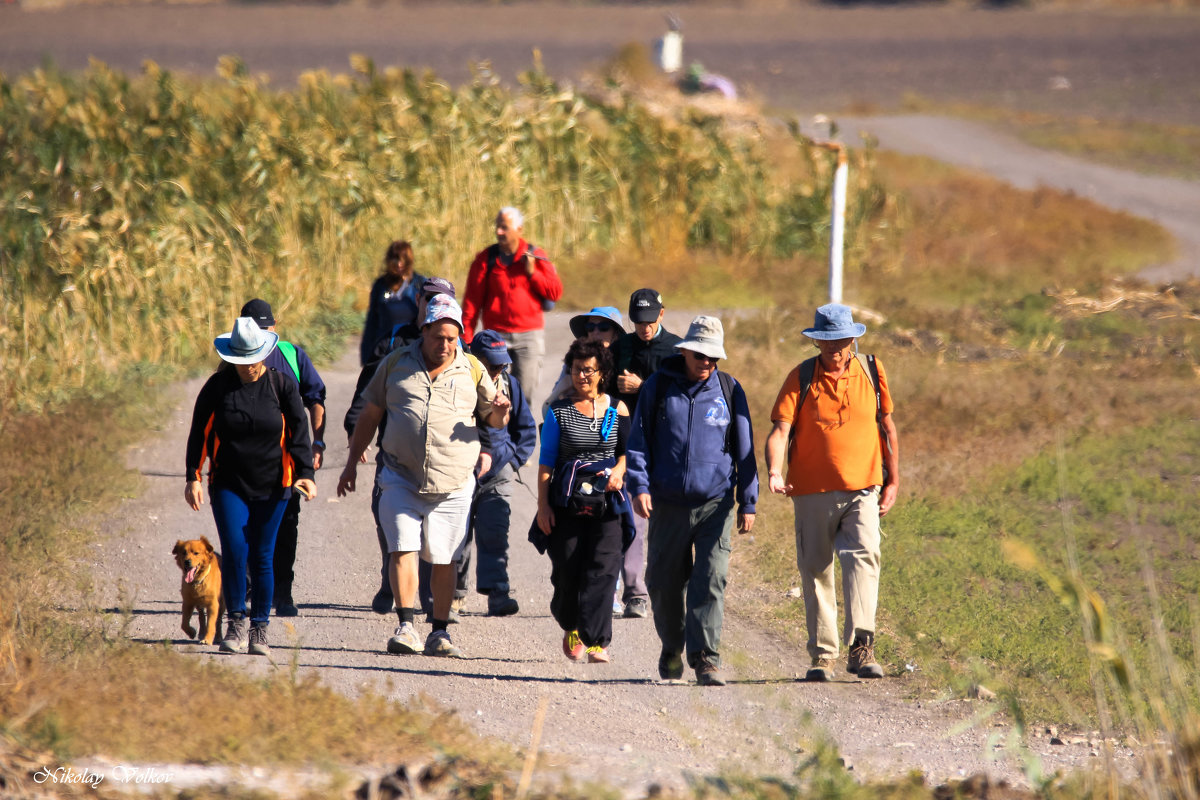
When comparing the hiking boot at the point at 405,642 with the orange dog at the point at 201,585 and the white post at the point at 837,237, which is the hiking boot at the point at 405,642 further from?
the white post at the point at 837,237

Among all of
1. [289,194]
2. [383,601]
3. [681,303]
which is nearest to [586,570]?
[383,601]

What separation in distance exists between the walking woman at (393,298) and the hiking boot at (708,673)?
345 cm

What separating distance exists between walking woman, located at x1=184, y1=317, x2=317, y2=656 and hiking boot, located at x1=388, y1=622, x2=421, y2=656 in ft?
2.12

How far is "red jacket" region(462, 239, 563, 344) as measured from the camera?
9.34 metres

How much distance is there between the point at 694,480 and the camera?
6465 millimetres

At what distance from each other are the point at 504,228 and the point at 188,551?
346 cm

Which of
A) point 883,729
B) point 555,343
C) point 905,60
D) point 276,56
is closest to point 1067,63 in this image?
point 905,60

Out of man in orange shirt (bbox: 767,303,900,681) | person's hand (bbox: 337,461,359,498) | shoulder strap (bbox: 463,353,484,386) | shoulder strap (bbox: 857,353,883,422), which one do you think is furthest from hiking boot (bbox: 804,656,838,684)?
person's hand (bbox: 337,461,359,498)

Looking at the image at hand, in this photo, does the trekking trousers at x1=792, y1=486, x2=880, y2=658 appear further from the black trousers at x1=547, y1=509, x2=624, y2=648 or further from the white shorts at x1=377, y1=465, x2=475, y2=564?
the white shorts at x1=377, y1=465, x2=475, y2=564

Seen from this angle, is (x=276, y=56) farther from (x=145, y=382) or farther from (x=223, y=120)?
(x=145, y=382)

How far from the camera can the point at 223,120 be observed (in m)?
16.2

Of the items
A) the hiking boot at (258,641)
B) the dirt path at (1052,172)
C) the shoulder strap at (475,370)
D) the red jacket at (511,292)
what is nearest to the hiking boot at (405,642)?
the hiking boot at (258,641)

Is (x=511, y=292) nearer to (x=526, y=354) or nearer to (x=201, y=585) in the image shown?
(x=526, y=354)

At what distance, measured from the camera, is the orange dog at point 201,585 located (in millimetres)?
6707
